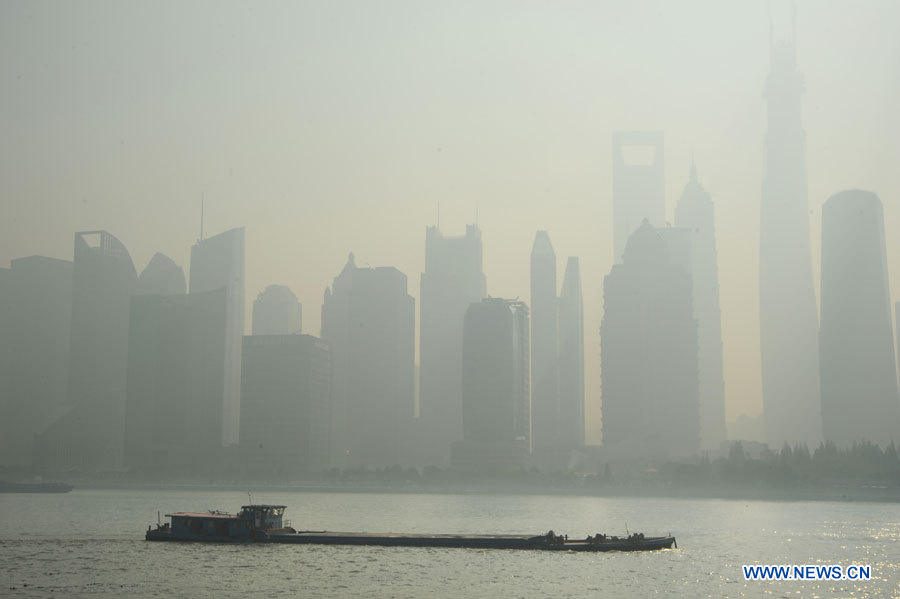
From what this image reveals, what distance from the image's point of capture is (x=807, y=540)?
18250cm

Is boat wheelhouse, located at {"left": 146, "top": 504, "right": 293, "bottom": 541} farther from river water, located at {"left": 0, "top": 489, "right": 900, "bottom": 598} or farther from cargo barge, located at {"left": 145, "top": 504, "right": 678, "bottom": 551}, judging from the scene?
river water, located at {"left": 0, "top": 489, "right": 900, "bottom": 598}

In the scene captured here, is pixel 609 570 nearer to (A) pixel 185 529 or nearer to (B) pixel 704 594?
(B) pixel 704 594

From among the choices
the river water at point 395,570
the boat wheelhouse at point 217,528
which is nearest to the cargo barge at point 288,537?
the boat wheelhouse at point 217,528

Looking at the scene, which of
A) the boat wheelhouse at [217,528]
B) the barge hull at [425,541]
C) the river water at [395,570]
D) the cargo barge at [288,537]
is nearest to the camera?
the river water at [395,570]

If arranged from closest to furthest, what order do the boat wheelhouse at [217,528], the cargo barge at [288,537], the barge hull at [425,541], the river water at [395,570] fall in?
the river water at [395,570] → the barge hull at [425,541] → the cargo barge at [288,537] → the boat wheelhouse at [217,528]

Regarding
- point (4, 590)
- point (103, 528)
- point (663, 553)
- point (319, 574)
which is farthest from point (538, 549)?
point (103, 528)

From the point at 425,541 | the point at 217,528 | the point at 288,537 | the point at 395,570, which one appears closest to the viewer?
the point at 395,570

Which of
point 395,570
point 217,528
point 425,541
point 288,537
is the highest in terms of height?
point 217,528

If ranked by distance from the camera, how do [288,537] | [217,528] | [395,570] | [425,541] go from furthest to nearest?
[217,528]
[425,541]
[288,537]
[395,570]

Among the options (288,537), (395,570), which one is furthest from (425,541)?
(395,570)

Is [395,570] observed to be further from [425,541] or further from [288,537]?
[288,537]

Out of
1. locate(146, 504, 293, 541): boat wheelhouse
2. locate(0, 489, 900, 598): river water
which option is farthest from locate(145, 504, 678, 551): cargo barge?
locate(0, 489, 900, 598): river water

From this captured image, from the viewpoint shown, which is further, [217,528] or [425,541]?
[217,528]

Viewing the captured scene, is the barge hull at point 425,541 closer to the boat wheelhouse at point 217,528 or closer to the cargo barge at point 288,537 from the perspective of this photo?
the cargo barge at point 288,537
